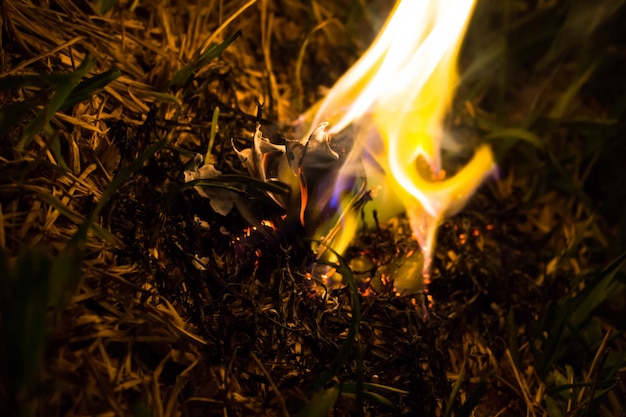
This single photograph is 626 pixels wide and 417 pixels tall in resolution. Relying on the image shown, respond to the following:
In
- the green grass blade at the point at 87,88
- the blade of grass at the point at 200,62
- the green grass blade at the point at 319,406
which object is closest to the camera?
the green grass blade at the point at 319,406

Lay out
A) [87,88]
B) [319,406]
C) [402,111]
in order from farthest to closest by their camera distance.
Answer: [402,111], [87,88], [319,406]

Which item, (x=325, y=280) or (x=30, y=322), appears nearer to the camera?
(x=30, y=322)

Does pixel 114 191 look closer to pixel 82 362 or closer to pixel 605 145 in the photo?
pixel 82 362

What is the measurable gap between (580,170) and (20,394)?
133 centimetres

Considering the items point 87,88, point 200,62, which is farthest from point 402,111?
point 87,88

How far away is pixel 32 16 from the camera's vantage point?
0.92 meters

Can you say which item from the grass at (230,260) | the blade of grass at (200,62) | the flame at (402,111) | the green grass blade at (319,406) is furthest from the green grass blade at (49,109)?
the green grass blade at (319,406)

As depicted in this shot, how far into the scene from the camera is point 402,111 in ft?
3.71

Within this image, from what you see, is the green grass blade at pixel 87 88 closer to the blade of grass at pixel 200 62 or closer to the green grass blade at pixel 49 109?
the green grass blade at pixel 49 109

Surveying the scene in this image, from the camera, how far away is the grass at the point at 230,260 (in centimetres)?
74

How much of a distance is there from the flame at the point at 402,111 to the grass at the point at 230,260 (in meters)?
0.06

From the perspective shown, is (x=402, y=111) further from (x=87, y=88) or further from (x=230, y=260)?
(x=87, y=88)

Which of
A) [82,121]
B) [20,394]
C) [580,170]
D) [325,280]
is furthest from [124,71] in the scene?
[580,170]

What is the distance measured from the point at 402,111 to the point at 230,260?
0.50 metres
